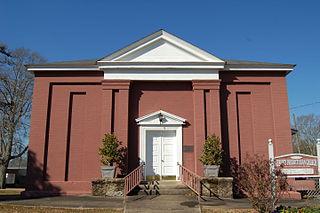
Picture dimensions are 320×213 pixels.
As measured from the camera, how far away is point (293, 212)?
7.89 m

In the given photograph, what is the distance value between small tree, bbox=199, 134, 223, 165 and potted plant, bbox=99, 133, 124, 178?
3830 mm

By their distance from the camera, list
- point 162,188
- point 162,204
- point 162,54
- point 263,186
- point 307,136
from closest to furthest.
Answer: point 263,186 < point 162,204 < point 162,188 < point 162,54 < point 307,136

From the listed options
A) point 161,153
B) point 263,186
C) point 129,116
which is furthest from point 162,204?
point 129,116

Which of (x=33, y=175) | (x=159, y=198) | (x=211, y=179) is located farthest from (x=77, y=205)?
(x=211, y=179)

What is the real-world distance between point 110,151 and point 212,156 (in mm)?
4560

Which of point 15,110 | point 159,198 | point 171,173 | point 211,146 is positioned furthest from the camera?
point 15,110

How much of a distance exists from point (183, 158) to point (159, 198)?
3.12 m

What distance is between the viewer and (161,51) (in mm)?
14148

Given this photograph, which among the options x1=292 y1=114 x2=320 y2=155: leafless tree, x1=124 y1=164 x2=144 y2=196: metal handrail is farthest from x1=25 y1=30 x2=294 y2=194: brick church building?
x1=292 y1=114 x2=320 y2=155: leafless tree

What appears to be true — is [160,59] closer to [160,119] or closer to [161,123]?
[160,119]

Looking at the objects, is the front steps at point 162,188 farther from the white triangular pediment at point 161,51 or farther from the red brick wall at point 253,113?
the white triangular pediment at point 161,51

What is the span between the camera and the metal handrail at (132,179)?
1115 centimetres

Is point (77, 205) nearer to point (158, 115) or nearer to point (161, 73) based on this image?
point (158, 115)

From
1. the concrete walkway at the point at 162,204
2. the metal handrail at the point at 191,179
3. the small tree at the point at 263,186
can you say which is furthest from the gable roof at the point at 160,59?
the small tree at the point at 263,186
